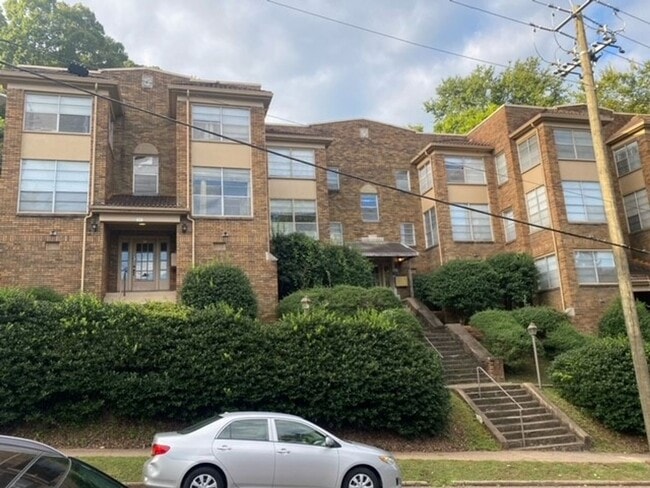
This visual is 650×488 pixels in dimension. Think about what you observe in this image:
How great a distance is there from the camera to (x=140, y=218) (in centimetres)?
1931

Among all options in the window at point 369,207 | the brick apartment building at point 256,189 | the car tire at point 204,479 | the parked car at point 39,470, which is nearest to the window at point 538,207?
the brick apartment building at point 256,189

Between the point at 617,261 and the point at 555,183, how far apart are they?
44.5 feet

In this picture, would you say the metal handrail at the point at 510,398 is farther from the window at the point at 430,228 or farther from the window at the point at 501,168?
the window at the point at 501,168

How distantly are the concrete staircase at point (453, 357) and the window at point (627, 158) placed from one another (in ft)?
44.2

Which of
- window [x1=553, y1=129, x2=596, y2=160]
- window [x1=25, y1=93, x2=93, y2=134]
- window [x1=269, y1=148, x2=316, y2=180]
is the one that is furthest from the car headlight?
window [x1=553, y1=129, x2=596, y2=160]

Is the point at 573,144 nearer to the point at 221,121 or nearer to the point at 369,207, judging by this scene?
the point at 369,207

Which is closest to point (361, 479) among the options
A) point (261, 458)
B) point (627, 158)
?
point (261, 458)

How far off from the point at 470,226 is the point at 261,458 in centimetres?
2135

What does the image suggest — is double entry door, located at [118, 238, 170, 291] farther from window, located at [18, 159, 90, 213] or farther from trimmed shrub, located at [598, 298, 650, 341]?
trimmed shrub, located at [598, 298, 650, 341]

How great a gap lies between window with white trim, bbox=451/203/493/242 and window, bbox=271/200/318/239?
7555 mm

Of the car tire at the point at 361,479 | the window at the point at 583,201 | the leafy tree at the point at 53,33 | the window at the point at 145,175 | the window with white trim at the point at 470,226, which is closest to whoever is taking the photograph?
the car tire at the point at 361,479

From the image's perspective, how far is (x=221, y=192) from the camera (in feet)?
67.5

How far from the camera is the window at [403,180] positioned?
28922 millimetres

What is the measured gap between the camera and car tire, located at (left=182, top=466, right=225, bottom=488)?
286 inches
